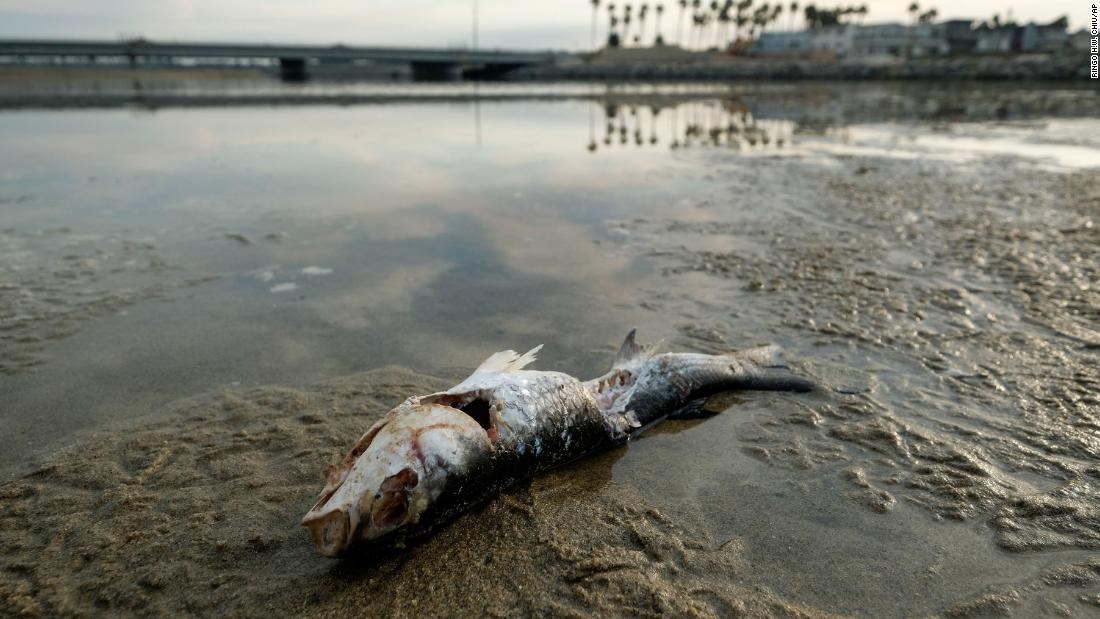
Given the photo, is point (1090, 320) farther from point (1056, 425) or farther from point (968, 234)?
point (968, 234)

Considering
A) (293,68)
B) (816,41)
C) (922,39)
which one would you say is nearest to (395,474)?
(293,68)

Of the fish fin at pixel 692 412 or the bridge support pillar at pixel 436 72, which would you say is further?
the bridge support pillar at pixel 436 72

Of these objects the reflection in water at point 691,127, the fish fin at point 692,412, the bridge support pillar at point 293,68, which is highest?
the bridge support pillar at point 293,68

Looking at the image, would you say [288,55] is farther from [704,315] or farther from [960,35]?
[960,35]

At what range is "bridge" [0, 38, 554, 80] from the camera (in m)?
63.1

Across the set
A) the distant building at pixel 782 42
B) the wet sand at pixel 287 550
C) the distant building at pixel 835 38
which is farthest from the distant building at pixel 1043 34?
the wet sand at pixel 287 550

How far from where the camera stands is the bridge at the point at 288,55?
2484 inches

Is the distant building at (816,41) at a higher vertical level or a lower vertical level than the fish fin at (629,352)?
higher

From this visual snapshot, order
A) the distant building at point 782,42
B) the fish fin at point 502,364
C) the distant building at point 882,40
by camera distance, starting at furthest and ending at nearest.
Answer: the distant building at point 782,42 → the distant building at point 882,40 → the fish fin at point 502,364

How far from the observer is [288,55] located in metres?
77.6

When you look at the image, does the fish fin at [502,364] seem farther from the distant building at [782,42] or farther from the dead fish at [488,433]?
the distant building at [782,42]

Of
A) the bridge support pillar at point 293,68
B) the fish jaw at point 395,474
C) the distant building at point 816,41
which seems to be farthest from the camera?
the distant building at point 816,41

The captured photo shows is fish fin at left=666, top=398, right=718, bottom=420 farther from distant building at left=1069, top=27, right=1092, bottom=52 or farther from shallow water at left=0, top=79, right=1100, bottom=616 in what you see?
distant building at left=1069, top=27, right=1092, bottom=52

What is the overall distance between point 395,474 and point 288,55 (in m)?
86.9
